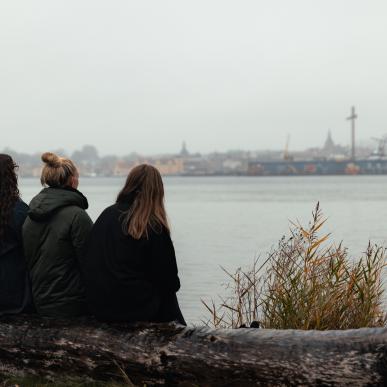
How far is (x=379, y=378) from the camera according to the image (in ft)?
13.4

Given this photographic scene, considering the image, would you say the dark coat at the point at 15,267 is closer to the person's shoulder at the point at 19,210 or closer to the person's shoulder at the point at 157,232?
the person's shoulder at the point at 19,210

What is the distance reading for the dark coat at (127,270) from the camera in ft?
14.7

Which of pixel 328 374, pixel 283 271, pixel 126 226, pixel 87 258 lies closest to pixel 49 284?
pixel 87 258

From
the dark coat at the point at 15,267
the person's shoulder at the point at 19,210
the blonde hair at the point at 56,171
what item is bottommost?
the dark coat at the point at 15,267

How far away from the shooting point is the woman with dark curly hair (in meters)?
4.98

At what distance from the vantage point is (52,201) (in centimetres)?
479

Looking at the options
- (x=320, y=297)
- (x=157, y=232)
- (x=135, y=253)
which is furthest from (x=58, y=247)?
(x=320, y=297)

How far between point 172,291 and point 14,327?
122cm

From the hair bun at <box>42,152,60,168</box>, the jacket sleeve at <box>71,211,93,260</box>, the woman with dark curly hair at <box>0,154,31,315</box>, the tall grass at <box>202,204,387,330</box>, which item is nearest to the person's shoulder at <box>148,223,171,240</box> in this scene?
the jacket sleeve at <box>71,211,93,260</box>

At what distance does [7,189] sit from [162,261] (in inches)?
47.9

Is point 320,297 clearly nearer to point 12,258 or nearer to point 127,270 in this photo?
point 127,270

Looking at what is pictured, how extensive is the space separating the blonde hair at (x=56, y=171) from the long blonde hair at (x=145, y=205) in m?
0.51

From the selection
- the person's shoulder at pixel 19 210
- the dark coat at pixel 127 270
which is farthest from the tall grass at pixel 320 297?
the person's shoulder at pixel 19 210

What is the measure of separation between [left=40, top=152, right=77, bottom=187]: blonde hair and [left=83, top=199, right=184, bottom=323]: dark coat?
1.36 ft
